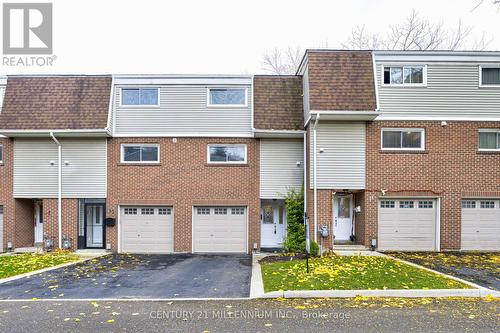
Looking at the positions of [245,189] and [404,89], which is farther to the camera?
[245,189]

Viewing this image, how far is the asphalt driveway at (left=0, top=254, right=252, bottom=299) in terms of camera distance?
8.37 m

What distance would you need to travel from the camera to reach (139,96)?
1554 centimetres

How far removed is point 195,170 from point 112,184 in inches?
134

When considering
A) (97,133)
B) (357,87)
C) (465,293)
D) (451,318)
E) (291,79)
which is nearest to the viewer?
(451,318)

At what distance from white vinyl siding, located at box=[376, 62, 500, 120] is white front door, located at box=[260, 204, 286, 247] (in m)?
5.62

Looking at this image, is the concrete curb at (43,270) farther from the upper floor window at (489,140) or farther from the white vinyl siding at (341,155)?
the upper floor window at (489,140)

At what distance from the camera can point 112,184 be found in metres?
15.3

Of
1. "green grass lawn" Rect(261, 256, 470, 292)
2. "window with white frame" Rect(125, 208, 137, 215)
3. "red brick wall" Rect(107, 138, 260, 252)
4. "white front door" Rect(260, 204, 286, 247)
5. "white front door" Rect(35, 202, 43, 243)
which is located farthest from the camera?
"white front door" Rect(35, 202, 43, 243)

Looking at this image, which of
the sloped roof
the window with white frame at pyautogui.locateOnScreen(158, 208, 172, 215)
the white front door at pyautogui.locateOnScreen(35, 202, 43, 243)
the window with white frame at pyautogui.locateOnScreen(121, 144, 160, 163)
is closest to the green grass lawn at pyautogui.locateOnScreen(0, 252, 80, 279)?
the white front door at pyautogui.locateOnScreen(35, 202, 43, 243)

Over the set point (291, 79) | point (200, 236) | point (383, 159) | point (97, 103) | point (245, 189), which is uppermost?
point (291, 79)

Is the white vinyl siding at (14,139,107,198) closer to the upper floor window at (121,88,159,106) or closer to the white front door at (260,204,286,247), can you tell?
the upper floor window at (121,88,159,106)

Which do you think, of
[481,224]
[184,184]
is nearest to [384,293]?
[481,224]

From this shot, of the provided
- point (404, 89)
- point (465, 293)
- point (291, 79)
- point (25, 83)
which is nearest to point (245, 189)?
point (291, 79)

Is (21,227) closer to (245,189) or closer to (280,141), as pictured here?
(245,189)
